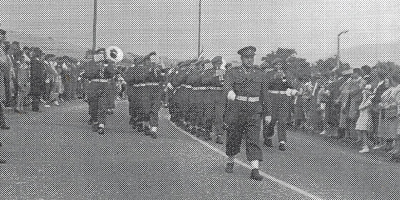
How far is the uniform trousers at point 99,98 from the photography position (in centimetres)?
1526

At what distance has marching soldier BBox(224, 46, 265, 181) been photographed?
992cm

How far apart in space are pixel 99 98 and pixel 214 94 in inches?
108

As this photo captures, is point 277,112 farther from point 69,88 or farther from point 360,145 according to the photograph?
point 69,88

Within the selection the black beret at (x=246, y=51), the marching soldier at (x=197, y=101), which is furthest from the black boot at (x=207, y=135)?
the black beret at (x=246, y=51)

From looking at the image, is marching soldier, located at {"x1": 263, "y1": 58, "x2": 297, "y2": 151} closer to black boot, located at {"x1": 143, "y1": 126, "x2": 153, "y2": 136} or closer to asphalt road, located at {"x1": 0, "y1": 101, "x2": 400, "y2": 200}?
asphalt road, located at {"x1": 0, "y1": 101, "x2": 400, "y2": 200}

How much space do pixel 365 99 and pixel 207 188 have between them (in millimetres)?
8390

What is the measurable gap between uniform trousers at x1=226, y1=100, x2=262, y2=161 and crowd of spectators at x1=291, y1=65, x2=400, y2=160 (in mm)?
4661

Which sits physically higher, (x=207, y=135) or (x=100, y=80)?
(x=100, y=80)

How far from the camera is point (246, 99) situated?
9992 mm

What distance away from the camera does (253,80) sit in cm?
993

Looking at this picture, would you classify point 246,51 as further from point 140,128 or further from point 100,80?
point 140,128

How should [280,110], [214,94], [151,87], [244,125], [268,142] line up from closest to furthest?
[244,125] → [280,110] → [268,142] → [214,94] → [151,87]

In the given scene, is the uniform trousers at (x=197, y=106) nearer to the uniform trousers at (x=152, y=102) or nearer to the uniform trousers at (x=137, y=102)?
the uniform trousers at (x=152, y=102)

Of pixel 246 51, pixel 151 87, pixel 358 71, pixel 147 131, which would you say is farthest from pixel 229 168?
pixel 358 71
